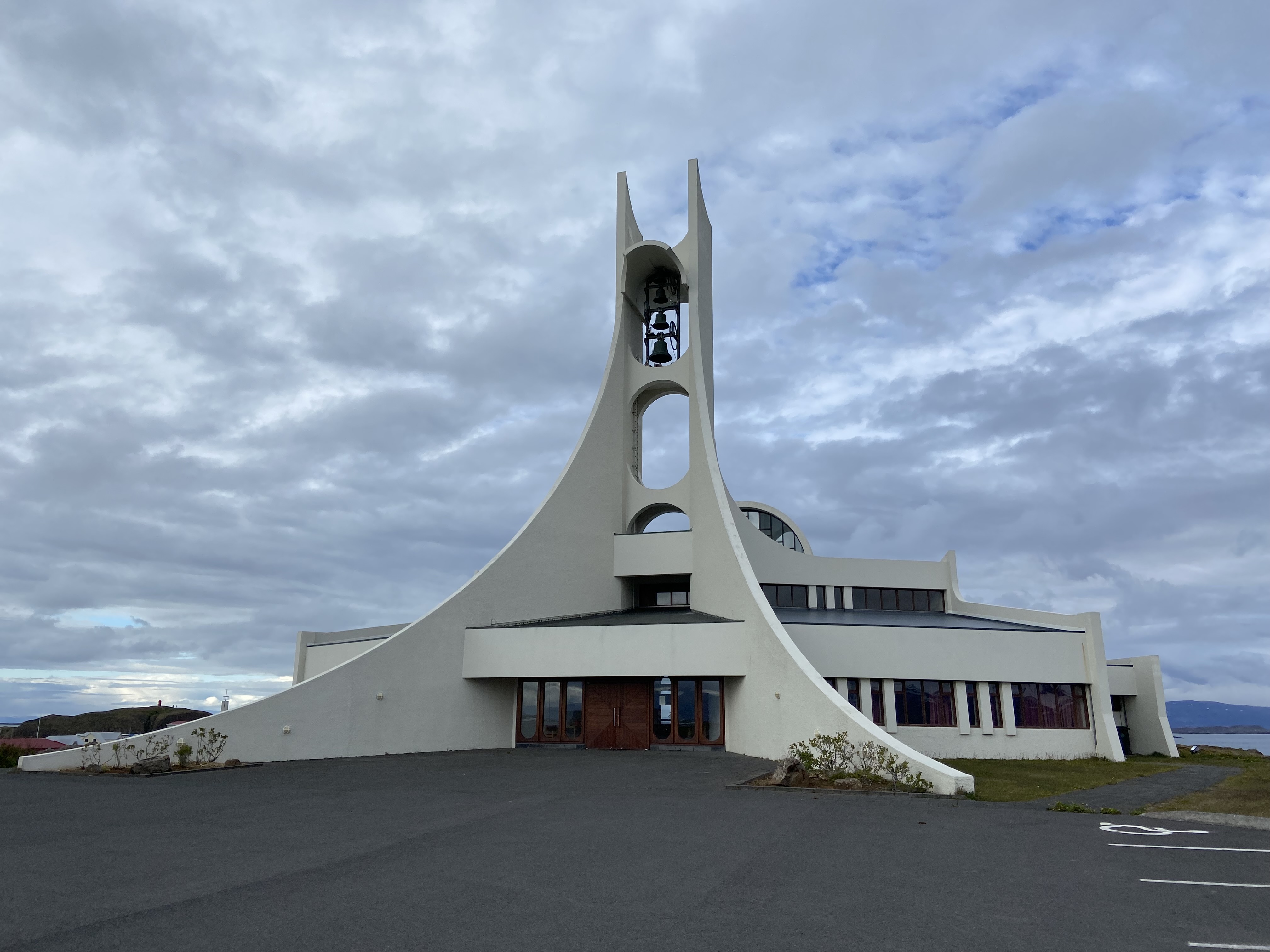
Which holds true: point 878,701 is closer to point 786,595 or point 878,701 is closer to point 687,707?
point 687,707

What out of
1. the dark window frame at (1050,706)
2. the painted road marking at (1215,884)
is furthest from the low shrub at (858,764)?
the dark window frame at (1050,706)

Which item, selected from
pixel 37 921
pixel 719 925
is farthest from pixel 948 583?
pixel 37 921

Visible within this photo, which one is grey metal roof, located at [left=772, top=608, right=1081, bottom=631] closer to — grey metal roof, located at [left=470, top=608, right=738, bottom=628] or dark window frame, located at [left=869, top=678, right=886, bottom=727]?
dark window frame, located at [left=869, top=678, right=886, bottom=727]

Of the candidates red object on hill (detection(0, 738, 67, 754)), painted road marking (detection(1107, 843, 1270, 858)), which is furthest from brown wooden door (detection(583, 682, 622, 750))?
painted road marking (detection(1107, 843, 1270, 858))

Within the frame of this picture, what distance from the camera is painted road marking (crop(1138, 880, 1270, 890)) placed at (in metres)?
5.84

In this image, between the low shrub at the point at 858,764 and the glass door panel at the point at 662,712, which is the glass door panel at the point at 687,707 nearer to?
the glass door panel at the point at 662,712

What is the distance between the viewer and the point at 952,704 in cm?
1998

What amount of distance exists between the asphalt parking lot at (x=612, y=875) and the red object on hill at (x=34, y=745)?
299 inches

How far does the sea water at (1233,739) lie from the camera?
275 feet

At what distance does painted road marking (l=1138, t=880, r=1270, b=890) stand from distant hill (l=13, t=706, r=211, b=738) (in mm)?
41793

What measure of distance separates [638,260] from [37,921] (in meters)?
23.4

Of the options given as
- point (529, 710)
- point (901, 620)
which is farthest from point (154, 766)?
point (901, 620)

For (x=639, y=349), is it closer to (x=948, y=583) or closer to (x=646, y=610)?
(x=646, y=610)

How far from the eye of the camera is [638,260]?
2611 centimetres
